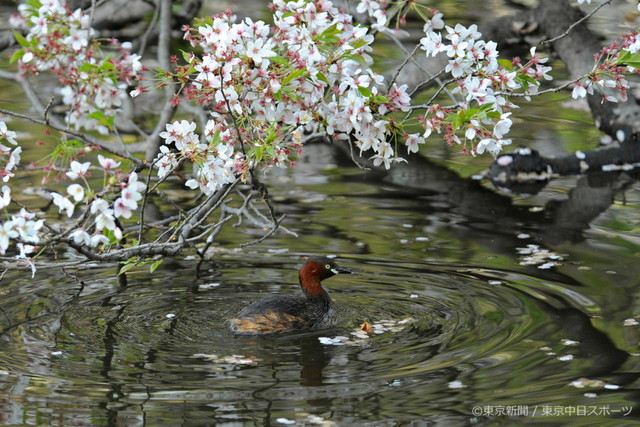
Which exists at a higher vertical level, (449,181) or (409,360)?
(449,181)

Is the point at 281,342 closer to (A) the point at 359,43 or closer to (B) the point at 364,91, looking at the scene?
(B) the point at 364,91

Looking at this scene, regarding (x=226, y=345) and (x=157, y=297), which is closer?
(x=226, y=345)

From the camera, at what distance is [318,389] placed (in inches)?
248

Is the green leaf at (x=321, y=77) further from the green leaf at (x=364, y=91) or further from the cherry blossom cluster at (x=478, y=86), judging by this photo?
the cherry blossom cluster at (x=478, y=86)

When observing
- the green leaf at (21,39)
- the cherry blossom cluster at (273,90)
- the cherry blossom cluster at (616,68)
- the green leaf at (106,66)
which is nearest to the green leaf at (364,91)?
the cherry blossom cluster at (273,90)

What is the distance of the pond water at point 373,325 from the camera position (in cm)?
608

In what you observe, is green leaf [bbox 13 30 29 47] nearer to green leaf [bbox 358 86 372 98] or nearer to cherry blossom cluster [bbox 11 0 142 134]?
cherry blossom cluster [bbox 11 0 142 134]

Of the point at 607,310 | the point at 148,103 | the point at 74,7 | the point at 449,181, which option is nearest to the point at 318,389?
the point at 607,310

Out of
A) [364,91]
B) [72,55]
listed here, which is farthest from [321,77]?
[72,55]

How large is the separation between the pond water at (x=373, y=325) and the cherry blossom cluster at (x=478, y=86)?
1.47m

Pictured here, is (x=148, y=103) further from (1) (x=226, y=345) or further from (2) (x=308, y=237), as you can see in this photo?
Result: (1) (x=226, y=345)

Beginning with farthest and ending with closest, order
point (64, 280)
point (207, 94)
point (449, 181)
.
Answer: point (449, 181)
point (64, 280)
point (207, 94)

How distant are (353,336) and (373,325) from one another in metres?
0.23

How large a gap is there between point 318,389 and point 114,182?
1.84m
